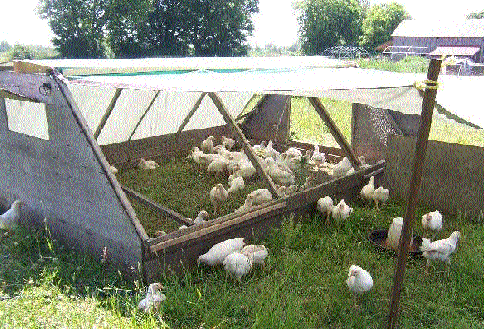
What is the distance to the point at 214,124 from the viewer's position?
355 inches

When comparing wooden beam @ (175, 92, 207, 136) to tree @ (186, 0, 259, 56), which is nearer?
wooden beam @ (175, 92, 207, 136)

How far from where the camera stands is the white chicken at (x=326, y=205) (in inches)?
201

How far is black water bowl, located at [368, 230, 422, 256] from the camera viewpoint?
14.2ft

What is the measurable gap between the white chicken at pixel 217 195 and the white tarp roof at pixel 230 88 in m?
1.23

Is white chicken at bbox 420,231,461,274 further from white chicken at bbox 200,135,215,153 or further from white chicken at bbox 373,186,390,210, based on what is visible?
white chicken at bbox 200,135,215,153

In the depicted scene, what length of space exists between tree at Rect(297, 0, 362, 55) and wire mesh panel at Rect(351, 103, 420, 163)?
5665cm

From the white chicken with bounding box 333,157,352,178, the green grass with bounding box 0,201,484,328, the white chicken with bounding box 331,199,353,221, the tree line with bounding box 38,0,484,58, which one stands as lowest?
the green grass with bounding box 0,201,484,328

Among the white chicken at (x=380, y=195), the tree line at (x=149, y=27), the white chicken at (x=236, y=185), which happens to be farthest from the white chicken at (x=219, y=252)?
the tree line at (x=149, y=27)

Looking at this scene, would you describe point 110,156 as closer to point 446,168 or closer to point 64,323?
point 64,323

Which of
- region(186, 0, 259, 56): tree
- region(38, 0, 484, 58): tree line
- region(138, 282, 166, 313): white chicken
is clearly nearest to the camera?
region(138, 282, 166, 313): white chicken

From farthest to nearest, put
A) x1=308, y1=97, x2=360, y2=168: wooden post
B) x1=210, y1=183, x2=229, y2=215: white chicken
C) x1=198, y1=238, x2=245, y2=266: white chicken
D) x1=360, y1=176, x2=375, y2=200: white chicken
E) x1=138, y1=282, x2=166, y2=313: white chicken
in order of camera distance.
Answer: x1=308, y1=97, x2=360, y2=168: wooden post < x1=360, y1=176, x2=375, y2=200: white chicken < x1=210, y1=183, x2=229, y2=215: white chicken < x1=198, y1=238, x2=245, y2=266: white chicken < x1=138, y1=282, x2=166, y2=313: white chicken

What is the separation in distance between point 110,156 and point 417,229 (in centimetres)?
479

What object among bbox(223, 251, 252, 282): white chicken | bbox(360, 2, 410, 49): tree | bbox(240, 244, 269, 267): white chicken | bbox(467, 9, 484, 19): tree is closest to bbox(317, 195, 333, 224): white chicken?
bbox(240, 244, 269, 267): white chicken

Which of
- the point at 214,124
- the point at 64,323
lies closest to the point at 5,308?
the point at 64,323
